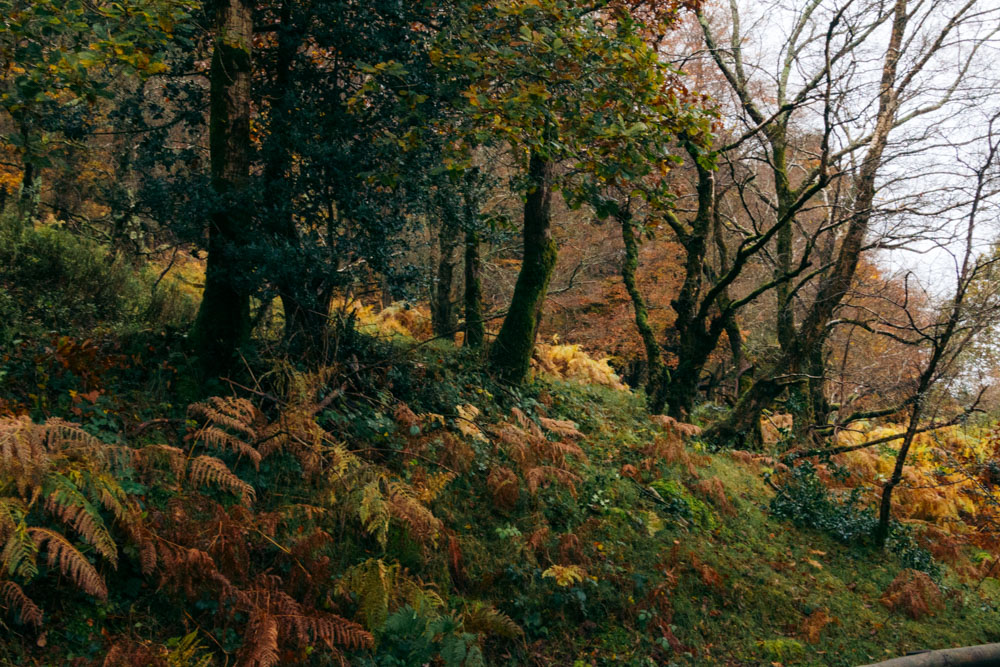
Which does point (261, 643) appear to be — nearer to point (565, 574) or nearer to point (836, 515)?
point (565, 574)

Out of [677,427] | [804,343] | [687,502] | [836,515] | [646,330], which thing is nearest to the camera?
[687,502]

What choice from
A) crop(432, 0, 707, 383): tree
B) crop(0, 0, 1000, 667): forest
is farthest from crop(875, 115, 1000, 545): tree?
crop(432, 0, 707, 383): tree

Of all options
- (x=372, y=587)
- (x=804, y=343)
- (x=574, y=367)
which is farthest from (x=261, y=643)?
(x=574, y=367)

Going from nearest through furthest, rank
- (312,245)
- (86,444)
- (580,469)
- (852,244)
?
(86,444), (312,245), (580,469), (852,244)

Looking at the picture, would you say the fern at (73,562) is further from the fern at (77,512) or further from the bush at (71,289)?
the bush at (71,289)

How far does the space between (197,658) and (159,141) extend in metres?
5.79

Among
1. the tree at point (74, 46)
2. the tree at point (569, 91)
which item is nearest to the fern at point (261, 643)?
the tree at point (74, 46)

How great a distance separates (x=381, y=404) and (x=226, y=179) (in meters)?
2.87

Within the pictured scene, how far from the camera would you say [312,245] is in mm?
6855

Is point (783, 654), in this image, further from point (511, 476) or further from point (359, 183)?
point (359, 183)

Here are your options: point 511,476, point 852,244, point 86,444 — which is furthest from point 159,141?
point 852,244

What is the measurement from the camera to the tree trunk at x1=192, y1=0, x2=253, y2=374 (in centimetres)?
695

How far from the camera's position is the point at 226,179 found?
7078 millimetres

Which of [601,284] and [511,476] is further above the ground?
[601,284]
